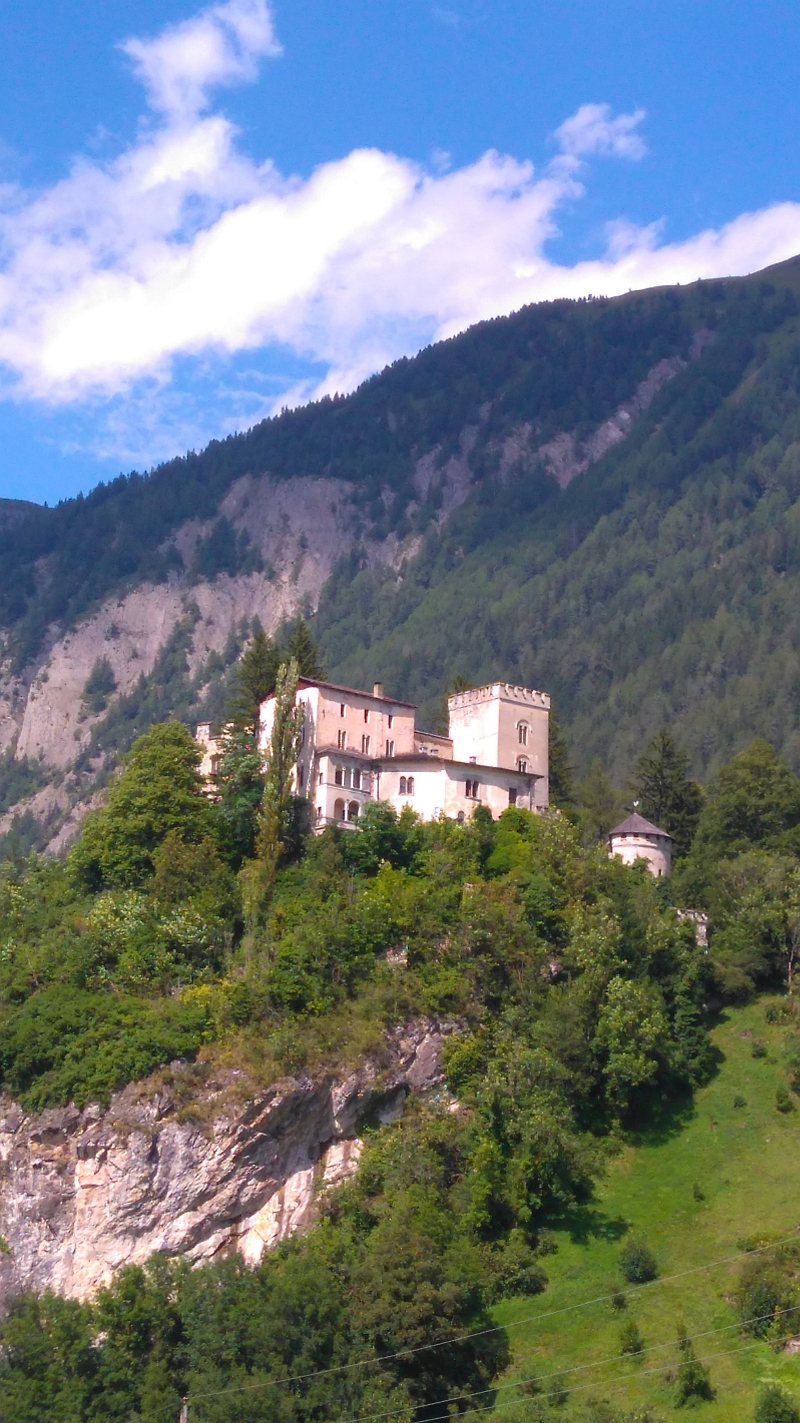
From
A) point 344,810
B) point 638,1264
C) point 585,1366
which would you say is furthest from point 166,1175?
point 344,810

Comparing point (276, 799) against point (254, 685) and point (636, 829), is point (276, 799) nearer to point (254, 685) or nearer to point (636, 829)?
point (254, 685)

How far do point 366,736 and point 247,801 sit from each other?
8.18 metres

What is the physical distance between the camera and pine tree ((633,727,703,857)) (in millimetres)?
95000

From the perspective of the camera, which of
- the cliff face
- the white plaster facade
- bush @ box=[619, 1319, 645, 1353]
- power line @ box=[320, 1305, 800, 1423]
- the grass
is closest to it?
the grass

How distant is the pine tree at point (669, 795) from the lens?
95.0 metres

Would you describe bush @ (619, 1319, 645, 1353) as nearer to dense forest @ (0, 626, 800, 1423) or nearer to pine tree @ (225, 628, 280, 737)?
dense forest @ (0, 626, 800, 1423)

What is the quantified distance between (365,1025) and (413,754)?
1876 centimetres

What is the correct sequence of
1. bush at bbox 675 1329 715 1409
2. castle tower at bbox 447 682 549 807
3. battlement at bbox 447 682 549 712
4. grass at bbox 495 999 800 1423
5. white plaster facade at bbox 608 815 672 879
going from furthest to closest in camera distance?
battlement at bbox 447 682 549 712 < castle tower at bbox 447 682 549 807 < white plaster facade at bbox 608 815 672 879 < grass at bbox 495 999 800 1423 < bush at bbox 675 1329 715 1409

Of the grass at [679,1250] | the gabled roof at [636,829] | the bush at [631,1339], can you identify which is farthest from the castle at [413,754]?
the bush at [631,1339]

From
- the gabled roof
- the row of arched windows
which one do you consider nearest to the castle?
the row of arched windows

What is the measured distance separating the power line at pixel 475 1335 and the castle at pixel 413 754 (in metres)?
26.8

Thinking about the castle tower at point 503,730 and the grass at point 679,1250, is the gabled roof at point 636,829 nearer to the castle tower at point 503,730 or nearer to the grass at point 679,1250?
the castle tower at point 503,730

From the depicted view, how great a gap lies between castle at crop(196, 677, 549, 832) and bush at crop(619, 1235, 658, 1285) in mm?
25704

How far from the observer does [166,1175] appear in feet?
Answer: 194
